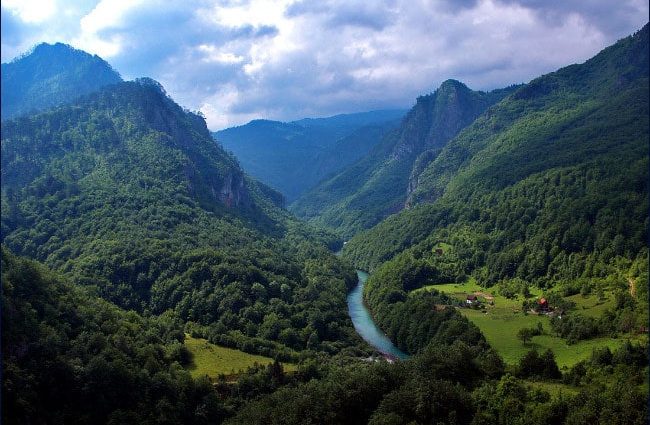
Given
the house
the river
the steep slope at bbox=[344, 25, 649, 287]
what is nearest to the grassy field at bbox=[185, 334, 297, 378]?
the river

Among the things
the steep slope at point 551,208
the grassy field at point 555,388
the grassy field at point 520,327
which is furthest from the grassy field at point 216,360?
the steep slope at point 551,208

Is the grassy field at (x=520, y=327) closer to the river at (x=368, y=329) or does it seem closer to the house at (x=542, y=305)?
the house at (x=542, y=305)

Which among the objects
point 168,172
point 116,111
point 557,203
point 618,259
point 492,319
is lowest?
point 492,319

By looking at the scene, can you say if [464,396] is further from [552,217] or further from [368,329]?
[552,217]

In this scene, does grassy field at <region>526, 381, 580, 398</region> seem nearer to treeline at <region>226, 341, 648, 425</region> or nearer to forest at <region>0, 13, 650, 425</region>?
treeline at <region>226, 341, 648, 425</region>

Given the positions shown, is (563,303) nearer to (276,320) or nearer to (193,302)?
(276,320)

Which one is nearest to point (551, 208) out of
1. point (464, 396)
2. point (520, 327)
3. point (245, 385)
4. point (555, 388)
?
point (520, 327)

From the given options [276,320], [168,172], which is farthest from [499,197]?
[168,172]
